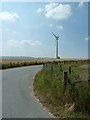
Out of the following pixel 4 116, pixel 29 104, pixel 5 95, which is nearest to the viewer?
pixel 4 116

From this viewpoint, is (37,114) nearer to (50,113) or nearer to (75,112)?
(50,113)

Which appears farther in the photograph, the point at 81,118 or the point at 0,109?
the point at 0,109

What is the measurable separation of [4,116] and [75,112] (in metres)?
2.53

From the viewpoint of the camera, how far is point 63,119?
35.1 ft

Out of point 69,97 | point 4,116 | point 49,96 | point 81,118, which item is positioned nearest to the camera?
point 81,118

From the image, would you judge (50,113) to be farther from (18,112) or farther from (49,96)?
(49,96)

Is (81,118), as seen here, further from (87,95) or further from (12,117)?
(12,117)

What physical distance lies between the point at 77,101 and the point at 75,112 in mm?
693

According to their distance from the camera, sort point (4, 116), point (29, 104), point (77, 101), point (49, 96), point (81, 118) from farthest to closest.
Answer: point (49, 96) → point (29, 104) → point (77, 101) → point (4, 116) → point (81, 118)

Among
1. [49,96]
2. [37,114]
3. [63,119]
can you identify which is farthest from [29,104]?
[63,119]

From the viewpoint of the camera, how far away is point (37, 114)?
38.4 feet

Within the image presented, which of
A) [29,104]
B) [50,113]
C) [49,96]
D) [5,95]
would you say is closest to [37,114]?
[50,113]

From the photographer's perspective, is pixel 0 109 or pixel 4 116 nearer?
pixel 4 116

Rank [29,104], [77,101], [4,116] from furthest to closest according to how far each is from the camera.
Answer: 1. [29,104]
2. [77,101]
3. [4,116]
